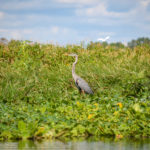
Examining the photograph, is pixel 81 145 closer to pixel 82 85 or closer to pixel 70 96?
pixel 70 96

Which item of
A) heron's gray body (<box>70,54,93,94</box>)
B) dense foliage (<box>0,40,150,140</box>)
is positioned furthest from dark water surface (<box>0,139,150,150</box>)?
heron's gray body (<box>70,54,93,94</box>)

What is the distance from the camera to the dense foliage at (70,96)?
6.78 m

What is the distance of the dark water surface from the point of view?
18.5 ft

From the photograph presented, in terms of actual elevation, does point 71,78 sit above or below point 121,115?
above

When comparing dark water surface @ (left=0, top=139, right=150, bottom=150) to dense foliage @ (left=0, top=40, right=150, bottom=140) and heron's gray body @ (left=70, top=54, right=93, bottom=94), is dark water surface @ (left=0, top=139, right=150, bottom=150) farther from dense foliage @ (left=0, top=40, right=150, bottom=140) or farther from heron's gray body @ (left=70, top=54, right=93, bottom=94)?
heron's gray body @ (left=70, top=54, right=93, bottom=94)

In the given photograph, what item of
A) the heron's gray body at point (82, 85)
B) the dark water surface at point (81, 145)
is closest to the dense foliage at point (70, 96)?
the heron's gray body at point (82, 85)

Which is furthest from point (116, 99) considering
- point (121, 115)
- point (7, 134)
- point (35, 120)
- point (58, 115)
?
point (7, 134)

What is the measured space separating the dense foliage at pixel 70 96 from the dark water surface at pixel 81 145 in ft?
1.26

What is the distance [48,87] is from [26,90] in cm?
85

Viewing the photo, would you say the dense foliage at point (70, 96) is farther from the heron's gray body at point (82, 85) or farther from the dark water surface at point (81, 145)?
the dark water surface at point (81, 145)

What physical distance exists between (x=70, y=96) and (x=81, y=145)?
4.04 meters

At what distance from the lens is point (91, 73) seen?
11.4 m

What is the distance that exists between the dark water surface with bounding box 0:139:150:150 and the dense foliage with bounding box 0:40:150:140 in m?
0.38

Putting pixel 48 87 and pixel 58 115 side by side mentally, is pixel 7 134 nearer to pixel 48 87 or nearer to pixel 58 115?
pixel 58 115
